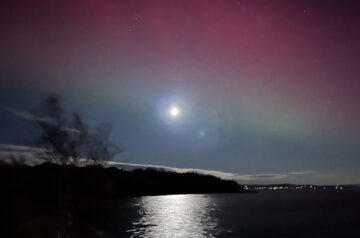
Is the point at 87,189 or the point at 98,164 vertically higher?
the point at 98,164

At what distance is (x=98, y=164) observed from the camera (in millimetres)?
28250

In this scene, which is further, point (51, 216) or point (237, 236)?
point (237, 236)

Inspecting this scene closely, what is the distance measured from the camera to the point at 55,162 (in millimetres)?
26984

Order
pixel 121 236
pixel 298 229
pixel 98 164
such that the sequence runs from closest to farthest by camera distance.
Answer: pixel 98 164
pixel 121 236
pixel 298 229

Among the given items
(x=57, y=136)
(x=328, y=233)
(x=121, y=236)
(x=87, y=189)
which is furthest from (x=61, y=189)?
(x=328, y=233)

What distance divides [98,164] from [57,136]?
3454mm

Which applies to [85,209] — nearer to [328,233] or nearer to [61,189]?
[61,189]

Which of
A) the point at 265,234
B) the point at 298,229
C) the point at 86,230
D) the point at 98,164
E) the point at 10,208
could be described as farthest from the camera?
the point at 298,229

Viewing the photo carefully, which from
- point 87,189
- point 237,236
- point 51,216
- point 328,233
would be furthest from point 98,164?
point 328,233

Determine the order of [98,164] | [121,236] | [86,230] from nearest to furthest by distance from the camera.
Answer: [98,164] → [86,230] → [121,236]

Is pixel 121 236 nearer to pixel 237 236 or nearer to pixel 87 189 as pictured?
pixel 237 236

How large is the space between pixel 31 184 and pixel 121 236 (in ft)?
139

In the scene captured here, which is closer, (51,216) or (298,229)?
(51,216)

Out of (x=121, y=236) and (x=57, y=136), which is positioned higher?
(x=57, y=136)
